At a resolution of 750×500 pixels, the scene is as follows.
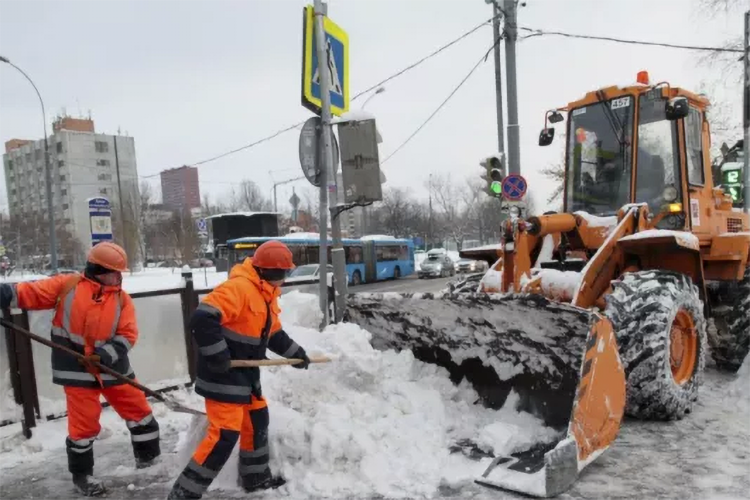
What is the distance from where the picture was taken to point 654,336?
4.39 metres

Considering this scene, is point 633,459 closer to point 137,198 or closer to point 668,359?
point 668,359

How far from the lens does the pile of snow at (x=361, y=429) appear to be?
3.80 meters

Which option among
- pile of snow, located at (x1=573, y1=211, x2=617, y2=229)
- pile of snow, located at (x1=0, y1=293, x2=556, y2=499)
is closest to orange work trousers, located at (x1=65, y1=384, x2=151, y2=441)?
pile of snow, located at (x1=0, y1=293, x2=556, y2=499)

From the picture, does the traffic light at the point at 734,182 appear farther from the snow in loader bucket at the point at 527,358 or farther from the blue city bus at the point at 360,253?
the blue city bus at the point at 360,253

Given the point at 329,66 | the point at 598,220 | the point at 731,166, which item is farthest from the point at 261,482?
the point at 731,166

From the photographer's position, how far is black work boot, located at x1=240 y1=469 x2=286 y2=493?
3789mm

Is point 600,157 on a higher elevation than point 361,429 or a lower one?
higher

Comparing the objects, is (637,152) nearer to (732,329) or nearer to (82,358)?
(732,329)

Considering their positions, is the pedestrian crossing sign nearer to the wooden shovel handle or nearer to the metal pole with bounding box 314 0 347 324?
the metal pole with bounding box 314 0 347 324

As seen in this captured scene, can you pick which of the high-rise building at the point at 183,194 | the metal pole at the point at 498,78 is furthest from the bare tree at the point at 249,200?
the metal pole at the point at 498,78

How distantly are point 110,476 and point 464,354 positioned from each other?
2.82m

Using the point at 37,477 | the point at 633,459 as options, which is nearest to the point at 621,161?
the point at 633,459

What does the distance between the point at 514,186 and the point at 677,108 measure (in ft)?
15.8

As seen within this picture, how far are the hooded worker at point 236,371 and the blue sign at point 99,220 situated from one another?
479cm
